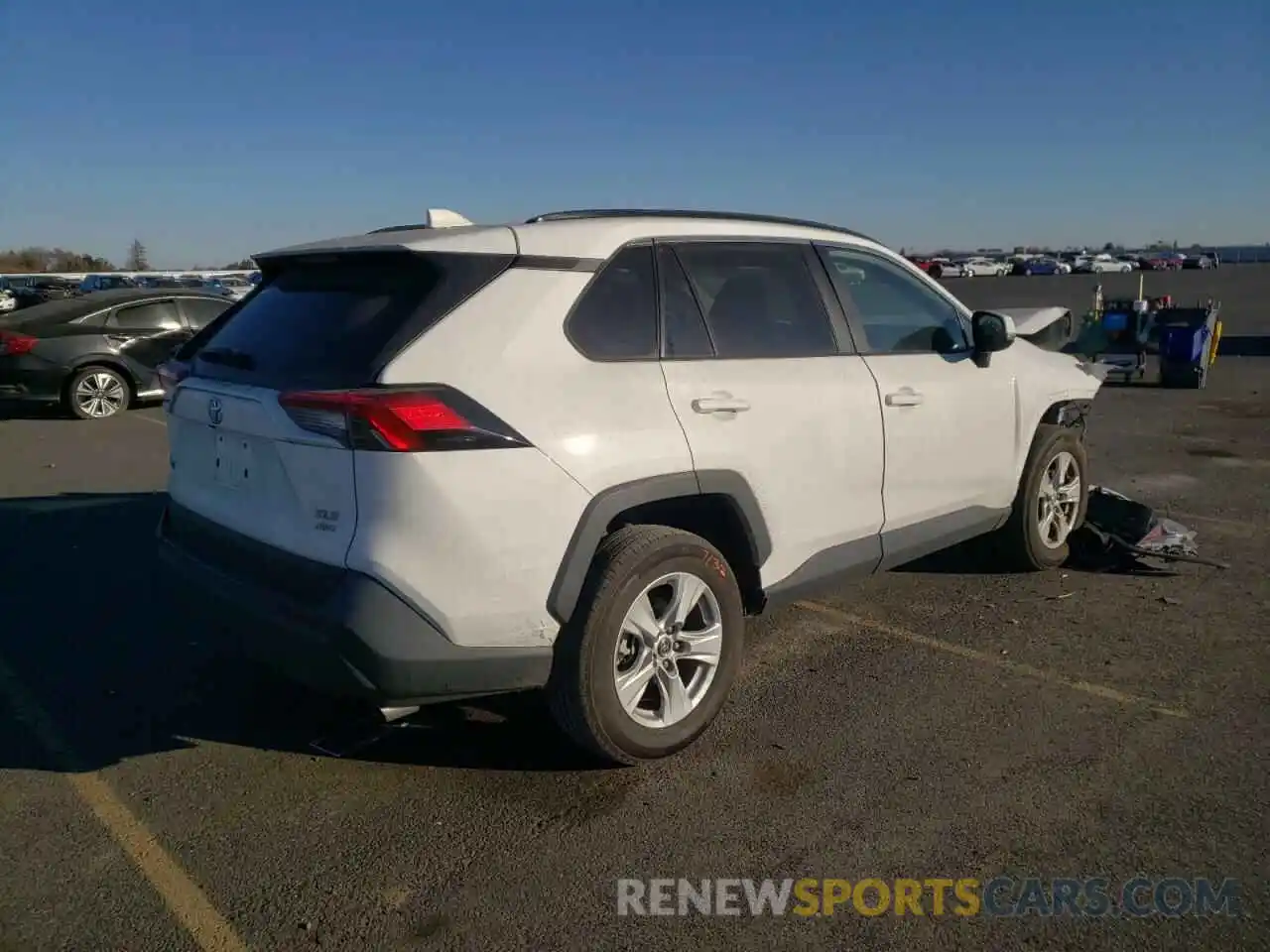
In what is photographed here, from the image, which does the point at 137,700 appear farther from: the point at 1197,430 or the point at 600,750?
the point at 1197,430

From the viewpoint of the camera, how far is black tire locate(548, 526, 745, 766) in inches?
128

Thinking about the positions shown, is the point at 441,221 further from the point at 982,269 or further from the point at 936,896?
the point at 982,269

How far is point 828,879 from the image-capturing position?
2883 mm

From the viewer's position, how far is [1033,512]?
5.35m

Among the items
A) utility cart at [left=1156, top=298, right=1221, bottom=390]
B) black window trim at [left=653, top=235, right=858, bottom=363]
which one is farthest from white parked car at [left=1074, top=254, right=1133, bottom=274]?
black window trim at [left=653, top=235, right=858, bottom=363]

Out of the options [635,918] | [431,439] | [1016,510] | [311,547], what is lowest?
[635,918]

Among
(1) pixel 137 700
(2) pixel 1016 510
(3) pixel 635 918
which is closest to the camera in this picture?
(3) pixel 635 918

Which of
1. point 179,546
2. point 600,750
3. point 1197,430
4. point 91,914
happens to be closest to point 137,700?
point 179,546

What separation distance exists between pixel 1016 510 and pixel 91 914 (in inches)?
176

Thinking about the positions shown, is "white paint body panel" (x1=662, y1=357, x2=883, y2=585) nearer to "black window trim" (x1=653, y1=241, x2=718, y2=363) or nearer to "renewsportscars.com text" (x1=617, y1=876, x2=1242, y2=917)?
"black window trim" (x1=653, y1=241, x2=718, y2=363)

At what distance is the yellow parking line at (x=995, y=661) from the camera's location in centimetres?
396

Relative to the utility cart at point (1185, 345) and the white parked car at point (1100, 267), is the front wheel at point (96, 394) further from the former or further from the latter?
the white parked car at point (1100, 267)

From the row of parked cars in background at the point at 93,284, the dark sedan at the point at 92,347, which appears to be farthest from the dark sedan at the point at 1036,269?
the dark sedan at the point at 92,347

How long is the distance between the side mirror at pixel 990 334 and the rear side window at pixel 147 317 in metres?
11.3
